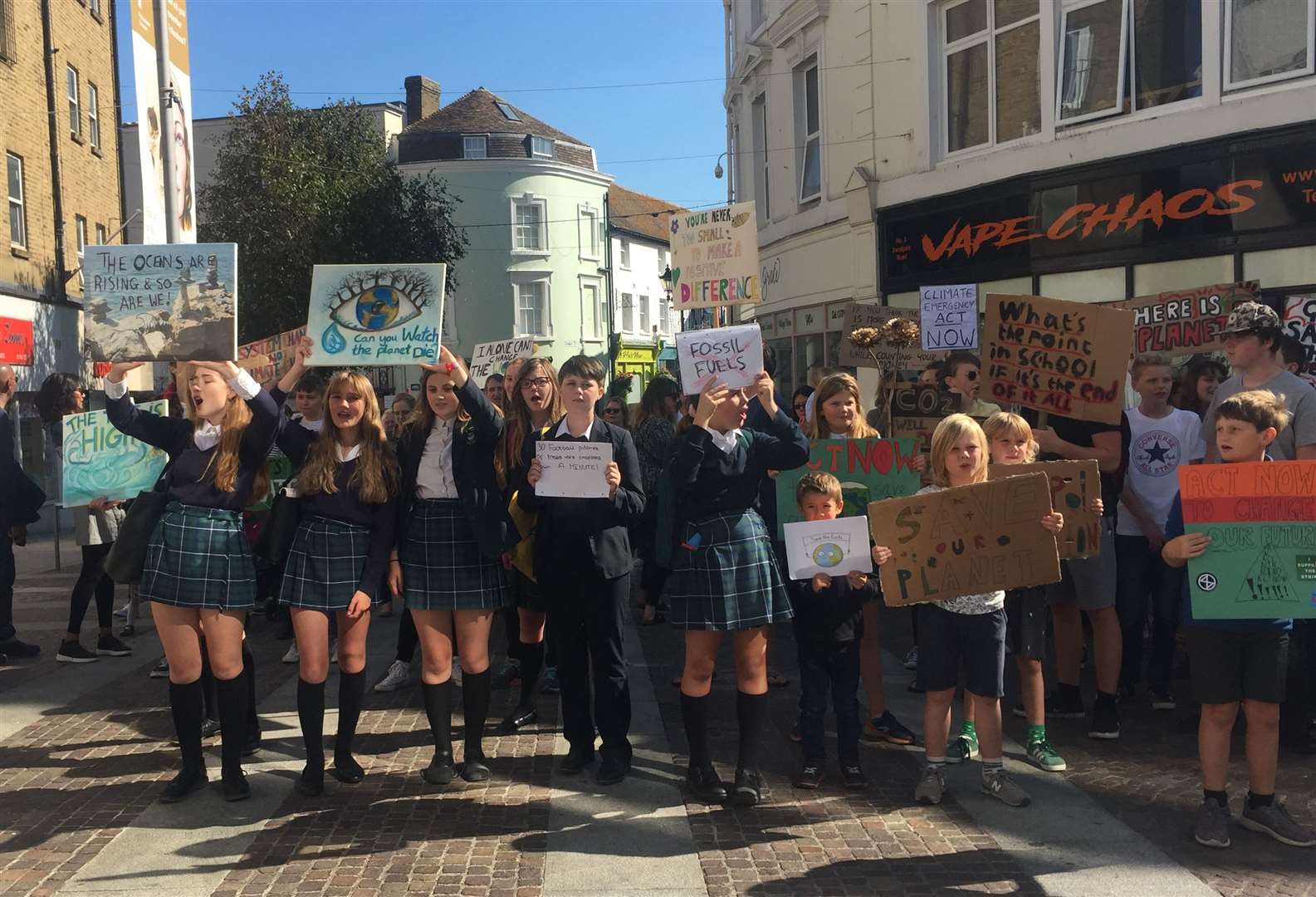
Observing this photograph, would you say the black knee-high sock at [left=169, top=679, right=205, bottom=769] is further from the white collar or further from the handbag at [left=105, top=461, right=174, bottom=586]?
the white collar

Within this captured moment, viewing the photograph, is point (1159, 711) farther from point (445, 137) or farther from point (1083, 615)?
point (445, 137)

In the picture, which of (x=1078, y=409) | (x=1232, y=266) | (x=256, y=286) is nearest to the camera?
(x=1078, y=409)

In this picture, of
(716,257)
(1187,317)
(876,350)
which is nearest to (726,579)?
(1187,317)

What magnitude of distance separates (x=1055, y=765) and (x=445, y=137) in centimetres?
4407

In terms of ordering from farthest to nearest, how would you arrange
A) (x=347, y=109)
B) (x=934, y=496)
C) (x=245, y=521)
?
(x=347, y=109) → (x=245, y=521) → (x=934, y=496)

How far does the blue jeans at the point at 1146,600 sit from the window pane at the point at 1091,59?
8.94m

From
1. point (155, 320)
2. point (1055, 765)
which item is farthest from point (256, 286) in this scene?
point (1055, 765)

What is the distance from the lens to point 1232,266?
39.8 feet

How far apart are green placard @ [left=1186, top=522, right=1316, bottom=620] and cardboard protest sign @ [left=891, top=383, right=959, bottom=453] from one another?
3174 millimetres

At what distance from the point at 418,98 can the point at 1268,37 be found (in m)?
42.4

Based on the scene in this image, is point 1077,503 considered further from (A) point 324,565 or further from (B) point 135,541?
(B) point 135,541

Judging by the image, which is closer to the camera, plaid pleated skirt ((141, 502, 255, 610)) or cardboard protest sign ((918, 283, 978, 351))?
plaid pleated skirt ((141, 502, 255, 610))

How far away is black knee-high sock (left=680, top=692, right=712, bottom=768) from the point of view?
498 cm

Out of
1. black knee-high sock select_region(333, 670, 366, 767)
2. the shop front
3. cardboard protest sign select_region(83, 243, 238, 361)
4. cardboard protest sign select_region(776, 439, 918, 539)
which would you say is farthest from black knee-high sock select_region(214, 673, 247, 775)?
the shop front
